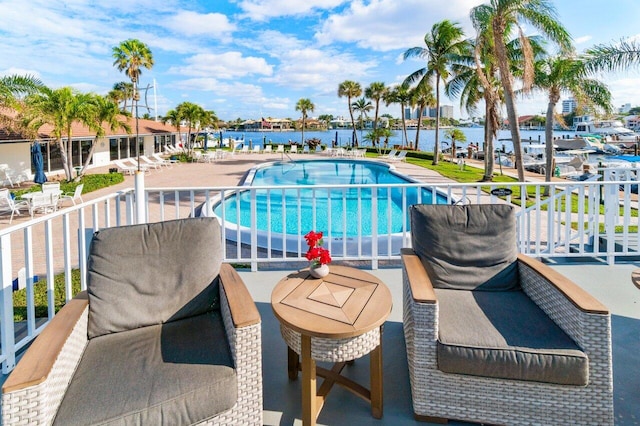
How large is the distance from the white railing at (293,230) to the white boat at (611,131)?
42.2 m

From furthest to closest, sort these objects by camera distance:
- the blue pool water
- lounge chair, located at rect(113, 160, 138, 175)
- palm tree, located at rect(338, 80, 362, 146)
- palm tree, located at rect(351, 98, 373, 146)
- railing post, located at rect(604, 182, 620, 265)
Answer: palm tree, located at rect(351, 98, 373, 146), palm tree, located at rect(338, 80, 362, 146), lounge chair, located at rect(113, 160, 138, 175), the blue pool water, railing post, located at rect(604, 182, 620, 265)

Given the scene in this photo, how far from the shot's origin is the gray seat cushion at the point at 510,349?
1782mm

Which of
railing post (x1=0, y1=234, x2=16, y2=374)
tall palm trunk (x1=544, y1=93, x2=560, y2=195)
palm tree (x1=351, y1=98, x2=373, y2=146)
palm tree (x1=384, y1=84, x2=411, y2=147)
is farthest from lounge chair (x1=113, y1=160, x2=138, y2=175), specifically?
palm tree (x1=351, y1=98, x2=373, y2=146)

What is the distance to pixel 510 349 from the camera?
1.84 metres

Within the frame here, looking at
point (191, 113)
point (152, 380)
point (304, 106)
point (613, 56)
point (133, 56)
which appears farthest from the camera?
point (304, 106)

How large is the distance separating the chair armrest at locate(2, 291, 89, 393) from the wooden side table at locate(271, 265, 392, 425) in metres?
0.97

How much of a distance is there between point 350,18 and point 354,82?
2494cm

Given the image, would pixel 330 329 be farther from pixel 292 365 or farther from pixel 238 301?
pixel 292 365

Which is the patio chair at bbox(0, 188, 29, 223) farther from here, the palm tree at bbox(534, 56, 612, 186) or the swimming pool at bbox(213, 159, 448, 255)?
the palm tree at bbox(534, 56, 612, 186)

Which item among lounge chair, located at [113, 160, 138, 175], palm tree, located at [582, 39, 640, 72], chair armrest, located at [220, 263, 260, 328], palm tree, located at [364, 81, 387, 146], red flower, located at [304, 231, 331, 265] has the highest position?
palm tree, located at [364, 81, 387, 146]

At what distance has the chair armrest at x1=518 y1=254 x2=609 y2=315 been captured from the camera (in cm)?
182

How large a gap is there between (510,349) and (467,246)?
93cm

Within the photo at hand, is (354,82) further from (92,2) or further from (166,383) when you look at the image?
(166,383)

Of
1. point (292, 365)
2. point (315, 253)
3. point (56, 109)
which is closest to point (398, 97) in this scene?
point (56, 109)
